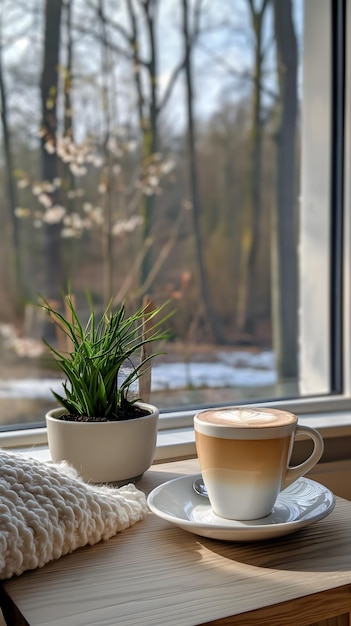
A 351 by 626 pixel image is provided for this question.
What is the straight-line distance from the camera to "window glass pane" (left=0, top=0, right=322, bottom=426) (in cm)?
286

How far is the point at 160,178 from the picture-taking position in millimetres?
3229

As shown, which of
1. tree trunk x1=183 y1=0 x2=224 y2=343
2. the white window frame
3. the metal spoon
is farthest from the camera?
tree trunk x1=183 y1=0 x2=224 y2=343

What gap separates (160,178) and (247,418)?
266 centimetres

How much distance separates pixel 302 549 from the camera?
64cm

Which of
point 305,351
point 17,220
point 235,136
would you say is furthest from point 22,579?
point 235,136

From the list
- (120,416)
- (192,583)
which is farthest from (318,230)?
(192,583)

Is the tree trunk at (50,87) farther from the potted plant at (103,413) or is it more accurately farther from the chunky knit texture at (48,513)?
the chunky knit texture at (48,513)

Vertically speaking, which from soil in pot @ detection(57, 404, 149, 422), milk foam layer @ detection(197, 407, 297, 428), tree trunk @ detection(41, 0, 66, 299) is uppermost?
tree trunk @ detection(41, 0, 66, 299)

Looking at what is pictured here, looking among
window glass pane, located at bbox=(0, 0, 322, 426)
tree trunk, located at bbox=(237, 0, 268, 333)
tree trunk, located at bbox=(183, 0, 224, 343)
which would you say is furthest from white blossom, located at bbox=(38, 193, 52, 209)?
tree trunk, located at bbox=(237, 0, 268, 333)

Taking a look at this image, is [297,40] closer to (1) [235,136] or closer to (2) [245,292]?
(1) [235,136]

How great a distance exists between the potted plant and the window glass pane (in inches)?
69.7

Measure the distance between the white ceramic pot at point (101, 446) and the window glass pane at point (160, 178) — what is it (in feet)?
5.93

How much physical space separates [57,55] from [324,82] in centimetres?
168

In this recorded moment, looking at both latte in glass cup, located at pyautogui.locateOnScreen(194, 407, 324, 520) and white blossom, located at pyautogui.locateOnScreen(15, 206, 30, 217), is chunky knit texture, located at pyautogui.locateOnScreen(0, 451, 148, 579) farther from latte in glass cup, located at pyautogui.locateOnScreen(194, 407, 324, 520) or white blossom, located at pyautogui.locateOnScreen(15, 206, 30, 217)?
white blossom, located at pyautogui.locateOnScreen(15, 206, 30, 217)
